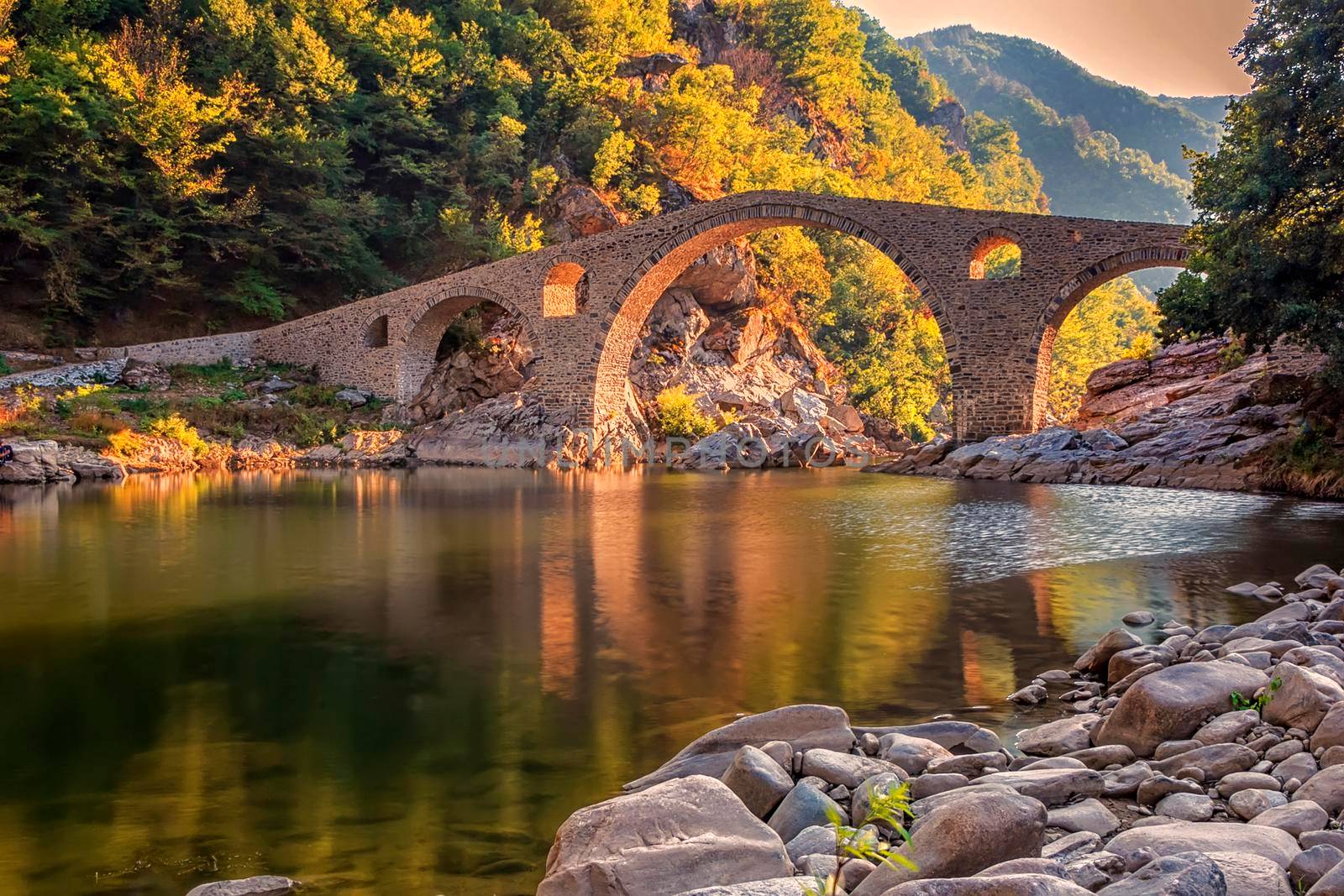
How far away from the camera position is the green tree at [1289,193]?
13312 millimetres

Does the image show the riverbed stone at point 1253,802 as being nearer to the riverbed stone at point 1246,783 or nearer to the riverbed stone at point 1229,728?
the riverbed stone at point 1246,783

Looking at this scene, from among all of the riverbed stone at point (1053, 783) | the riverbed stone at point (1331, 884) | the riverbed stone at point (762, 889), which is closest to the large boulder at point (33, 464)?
the riverbed stone at point (1053, 783)

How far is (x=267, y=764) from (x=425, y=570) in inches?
225

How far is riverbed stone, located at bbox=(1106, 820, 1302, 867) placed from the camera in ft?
9.55

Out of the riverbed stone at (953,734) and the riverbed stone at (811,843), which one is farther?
the riverbed stone at (953,734)

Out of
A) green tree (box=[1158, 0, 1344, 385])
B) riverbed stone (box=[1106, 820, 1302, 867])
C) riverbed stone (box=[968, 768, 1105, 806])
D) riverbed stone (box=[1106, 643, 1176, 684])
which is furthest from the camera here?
green tree (box=[1158, 0, 1344, 385])

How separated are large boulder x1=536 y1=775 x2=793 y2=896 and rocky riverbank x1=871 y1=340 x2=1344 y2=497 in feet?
51.6

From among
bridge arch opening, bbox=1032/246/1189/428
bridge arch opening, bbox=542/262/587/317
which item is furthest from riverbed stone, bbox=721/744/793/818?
bridge arch opening, bbox=542/262/587/317

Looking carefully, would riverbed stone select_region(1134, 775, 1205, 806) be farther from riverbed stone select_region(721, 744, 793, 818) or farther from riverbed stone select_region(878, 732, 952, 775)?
riverbed stone select_region(721, 744, 793, 818)

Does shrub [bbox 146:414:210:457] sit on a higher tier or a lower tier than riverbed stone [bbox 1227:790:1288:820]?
higher

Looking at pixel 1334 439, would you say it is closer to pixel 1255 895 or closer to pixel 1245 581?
pixel 1245 581

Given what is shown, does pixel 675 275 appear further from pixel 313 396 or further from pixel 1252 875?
pixel 1252 875

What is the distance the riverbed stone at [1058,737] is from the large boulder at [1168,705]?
0.08 m

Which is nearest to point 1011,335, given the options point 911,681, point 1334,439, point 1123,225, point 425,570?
point 1123,225
